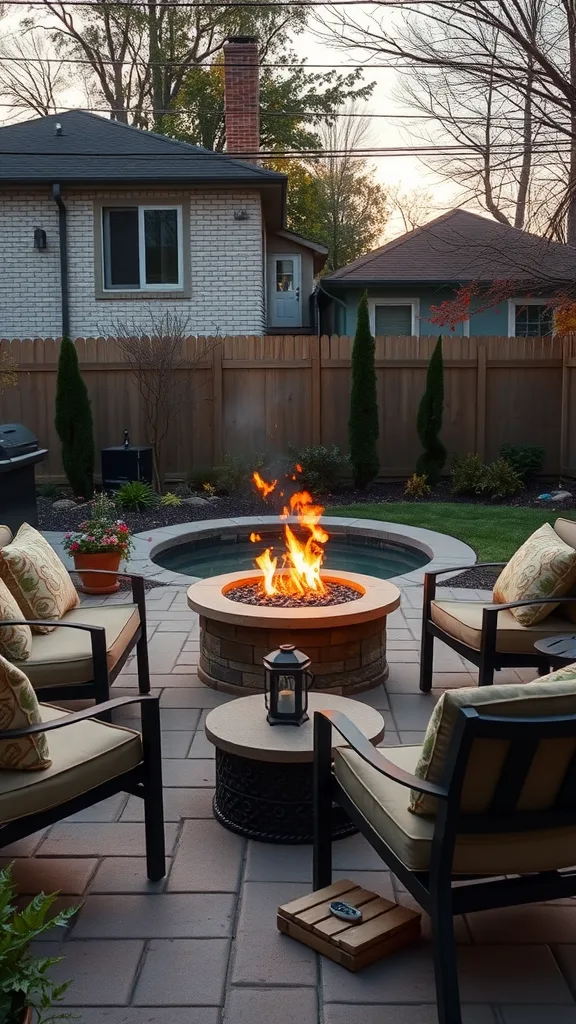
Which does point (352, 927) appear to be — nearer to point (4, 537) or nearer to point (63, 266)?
point (4, 537)

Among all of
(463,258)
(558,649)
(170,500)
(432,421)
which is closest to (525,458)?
(432,421)

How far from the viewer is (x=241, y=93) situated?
52.5 ft

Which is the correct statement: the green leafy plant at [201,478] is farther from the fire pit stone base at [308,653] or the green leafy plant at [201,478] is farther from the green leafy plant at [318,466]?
the fire pit stone base at [308,653]

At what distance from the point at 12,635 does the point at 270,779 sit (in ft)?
4.41

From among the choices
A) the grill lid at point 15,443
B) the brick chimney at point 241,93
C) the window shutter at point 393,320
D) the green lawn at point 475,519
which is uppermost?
the brick chimney at point 241,93

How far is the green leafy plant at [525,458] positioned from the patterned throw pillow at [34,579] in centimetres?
890

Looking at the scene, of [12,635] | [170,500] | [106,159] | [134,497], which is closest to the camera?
[12,635]

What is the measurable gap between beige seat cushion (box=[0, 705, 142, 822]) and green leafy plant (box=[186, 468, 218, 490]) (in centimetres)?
885

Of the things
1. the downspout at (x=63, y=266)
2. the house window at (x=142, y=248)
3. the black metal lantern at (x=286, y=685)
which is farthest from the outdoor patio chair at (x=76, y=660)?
the house window at (x=142, y=248)

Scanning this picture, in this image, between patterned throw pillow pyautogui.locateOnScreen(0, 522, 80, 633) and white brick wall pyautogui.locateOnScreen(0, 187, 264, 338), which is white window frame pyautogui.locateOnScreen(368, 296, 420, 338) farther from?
patterned throw pillow pyautogui.locateOnScreen(0, 522, 80, 633)

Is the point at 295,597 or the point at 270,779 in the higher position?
the point at 295,597

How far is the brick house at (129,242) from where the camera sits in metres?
14.0

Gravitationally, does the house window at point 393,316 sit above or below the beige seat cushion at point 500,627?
above

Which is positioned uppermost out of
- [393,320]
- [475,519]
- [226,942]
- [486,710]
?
[393,320]
